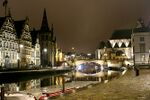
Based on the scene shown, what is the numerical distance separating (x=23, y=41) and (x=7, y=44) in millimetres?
12665

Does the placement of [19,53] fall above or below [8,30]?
below

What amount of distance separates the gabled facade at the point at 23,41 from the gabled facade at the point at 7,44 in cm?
385

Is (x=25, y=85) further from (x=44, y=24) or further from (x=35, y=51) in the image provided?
(x=44, y=24)

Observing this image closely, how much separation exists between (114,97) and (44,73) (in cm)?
5563

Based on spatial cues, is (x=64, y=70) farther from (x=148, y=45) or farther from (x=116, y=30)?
(x=116, y=30)

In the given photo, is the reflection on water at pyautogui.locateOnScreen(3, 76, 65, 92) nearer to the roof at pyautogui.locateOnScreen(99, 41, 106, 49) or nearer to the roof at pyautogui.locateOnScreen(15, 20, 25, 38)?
the roof at pyautogui.locateOnScreen(15, 20, 25, 38)

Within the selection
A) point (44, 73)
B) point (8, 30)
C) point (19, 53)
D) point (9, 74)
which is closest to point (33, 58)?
point (19, 53)

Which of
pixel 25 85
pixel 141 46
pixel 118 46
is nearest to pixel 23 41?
pixel 141 46

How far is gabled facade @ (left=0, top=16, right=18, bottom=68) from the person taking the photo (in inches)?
3189

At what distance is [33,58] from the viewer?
107625mm

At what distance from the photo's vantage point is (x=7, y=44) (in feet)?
278

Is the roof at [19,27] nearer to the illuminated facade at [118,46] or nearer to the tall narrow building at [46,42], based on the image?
the tall narrow building at [46,42]

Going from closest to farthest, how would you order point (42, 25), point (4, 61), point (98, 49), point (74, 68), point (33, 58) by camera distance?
point (4, 61)
point (74, 68)
point (33, 58)
point (42, 25)
point (98, 49)

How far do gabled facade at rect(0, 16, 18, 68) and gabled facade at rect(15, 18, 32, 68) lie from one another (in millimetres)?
3852
